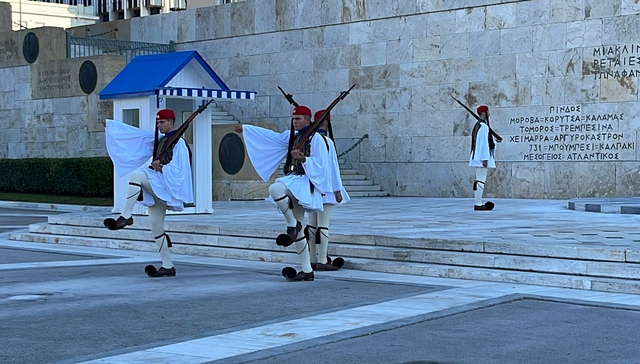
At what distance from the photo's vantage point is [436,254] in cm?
1165

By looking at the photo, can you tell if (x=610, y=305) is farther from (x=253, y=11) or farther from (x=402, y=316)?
(x=253, y=11)

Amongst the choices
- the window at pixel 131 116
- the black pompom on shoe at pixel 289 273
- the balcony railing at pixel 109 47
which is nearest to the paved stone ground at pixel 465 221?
the window at pixel 131 116

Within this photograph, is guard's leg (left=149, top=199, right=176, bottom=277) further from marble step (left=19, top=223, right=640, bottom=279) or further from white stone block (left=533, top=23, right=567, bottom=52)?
white stone block (left=533, top=23, right=567, bottom=52)

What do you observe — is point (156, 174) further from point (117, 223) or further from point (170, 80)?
point (170, 80)

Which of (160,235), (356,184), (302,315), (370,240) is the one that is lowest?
(302,315)

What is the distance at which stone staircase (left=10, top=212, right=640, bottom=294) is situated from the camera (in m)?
10.3

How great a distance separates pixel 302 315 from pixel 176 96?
30.6 ft

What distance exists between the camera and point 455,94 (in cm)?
2323

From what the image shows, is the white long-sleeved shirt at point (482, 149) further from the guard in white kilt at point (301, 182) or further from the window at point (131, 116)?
the guard in white kilt at point (301, 182)

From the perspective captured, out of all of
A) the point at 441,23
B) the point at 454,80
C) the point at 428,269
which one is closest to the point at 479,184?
the point at 454,80

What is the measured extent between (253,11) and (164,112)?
16.9 meters

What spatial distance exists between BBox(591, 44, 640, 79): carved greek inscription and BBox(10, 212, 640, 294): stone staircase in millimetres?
9619

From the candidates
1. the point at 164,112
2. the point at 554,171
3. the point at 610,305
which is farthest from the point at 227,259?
the point at 554,171

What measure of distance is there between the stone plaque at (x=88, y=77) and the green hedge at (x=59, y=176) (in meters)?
2.27
